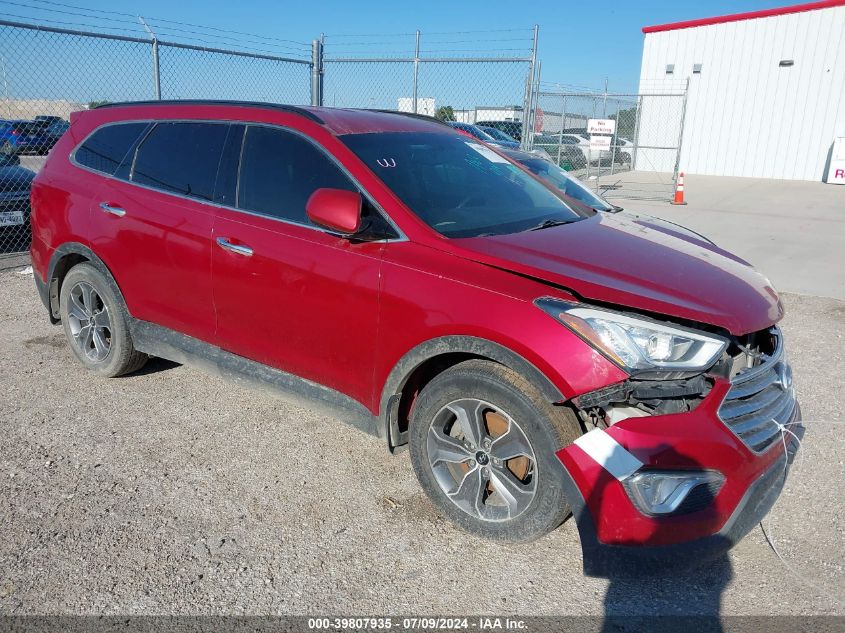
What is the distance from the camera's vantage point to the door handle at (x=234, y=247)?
3617 millimetres

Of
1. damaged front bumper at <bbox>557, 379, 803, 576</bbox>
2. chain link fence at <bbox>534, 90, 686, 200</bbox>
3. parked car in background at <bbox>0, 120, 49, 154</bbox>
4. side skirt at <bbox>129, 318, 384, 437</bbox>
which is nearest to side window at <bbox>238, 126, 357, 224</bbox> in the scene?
side skirt at <bbox>129, 318, 384, 437</bbox>

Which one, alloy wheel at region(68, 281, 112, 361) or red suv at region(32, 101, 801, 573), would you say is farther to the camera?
alloy wheel at region(68, 281, 112, 361)

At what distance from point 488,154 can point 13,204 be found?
277 inches

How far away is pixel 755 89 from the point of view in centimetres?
2388

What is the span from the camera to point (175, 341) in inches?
166

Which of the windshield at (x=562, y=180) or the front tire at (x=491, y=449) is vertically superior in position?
the windshield at (x=562, y=180)

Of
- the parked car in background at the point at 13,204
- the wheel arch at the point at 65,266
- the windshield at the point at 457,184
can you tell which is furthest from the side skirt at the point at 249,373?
the parked car in background at the point at 13,204

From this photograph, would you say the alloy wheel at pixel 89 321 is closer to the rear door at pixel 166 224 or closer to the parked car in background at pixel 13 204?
the rear door at pixel 166 224

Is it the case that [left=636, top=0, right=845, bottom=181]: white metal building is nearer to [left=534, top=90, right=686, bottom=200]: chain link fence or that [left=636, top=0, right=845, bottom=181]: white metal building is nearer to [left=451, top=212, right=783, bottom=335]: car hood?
[left=534, top=90, right=686, bottom=200]: chain link fence

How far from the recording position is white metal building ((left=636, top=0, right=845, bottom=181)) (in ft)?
74.5

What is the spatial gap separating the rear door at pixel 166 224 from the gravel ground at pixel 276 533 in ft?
2.38

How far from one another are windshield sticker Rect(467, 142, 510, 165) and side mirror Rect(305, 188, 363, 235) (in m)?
1.30

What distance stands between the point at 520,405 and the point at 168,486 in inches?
74.9

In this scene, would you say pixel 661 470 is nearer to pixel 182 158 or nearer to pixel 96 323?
pixel 182 158
